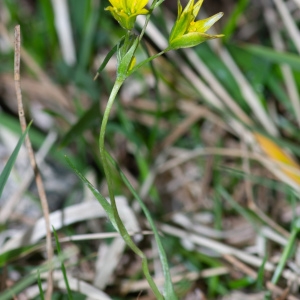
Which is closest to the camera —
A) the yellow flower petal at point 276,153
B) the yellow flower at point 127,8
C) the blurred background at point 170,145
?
the yellow flower at point 127,8

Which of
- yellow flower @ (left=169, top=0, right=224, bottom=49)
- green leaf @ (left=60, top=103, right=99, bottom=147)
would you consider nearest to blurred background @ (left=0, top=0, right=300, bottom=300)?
green leaf @ (left=60, top=103, right=99, bottom=147)

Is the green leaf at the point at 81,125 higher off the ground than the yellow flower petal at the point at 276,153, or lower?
higher

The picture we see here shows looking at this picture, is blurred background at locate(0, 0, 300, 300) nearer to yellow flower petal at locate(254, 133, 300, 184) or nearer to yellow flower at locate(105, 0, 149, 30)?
yellow flower petal at locate(254, 133, 300, 184)

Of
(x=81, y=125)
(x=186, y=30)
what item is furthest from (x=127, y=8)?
(x=81, y=125)

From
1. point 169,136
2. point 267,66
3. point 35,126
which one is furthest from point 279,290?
point 35,126

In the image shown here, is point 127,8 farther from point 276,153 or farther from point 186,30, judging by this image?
point 276,153

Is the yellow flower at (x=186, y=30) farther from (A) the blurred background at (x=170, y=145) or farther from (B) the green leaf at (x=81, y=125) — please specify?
(B) the green leaf at (x=81, y=125)

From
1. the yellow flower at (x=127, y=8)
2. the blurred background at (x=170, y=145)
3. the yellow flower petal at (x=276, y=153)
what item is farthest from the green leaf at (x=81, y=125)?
the yellow flower at (x=127, y=8)

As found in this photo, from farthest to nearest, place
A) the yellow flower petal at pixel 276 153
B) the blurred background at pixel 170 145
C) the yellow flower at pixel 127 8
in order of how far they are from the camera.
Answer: the yellow flower petal at pixel 276 153
the blurred background at pixel 170 145
the yellow flower at pixel 127 8
